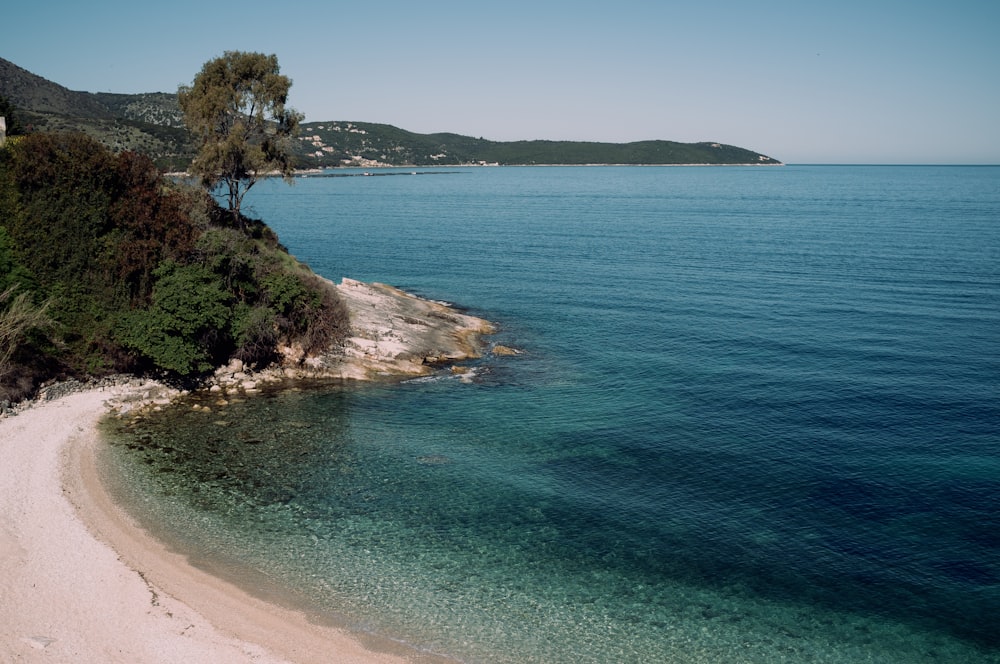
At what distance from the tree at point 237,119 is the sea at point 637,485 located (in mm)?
19340

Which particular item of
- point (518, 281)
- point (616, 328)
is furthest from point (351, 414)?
point (518, 281)

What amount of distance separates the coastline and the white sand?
3cm

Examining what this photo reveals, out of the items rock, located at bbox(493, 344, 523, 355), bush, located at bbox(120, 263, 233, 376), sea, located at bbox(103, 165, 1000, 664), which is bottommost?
sea, located at bbox(103, 165, 1000, 664)

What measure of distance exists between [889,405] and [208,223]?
4215cm

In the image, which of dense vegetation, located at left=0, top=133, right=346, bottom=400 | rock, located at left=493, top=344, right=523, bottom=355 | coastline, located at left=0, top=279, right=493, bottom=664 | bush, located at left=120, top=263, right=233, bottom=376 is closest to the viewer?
coastline, located at left=0, top=279, right=493, bottom=664

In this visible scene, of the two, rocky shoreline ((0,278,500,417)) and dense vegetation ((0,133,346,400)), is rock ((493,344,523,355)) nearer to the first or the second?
rocky shoreline ((0,278,500,417))

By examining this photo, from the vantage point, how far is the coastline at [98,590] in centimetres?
1895

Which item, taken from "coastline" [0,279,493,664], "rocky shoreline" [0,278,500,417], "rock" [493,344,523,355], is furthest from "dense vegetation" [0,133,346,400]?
"rock" [493,344,523,355]

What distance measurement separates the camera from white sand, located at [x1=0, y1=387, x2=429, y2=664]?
18.8 meters

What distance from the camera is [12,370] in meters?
35.3

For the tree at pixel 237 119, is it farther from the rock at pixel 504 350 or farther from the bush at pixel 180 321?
the rock at pixel 504 350

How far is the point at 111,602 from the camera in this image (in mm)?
20734

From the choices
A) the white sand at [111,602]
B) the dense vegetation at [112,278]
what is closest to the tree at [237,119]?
the dense vegetation at [112,278]

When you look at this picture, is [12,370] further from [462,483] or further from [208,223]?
[462,483]
